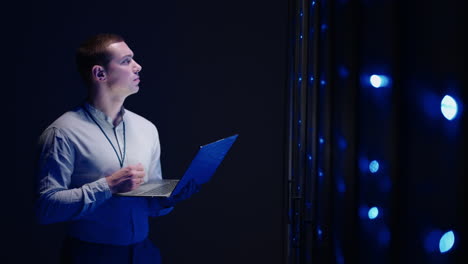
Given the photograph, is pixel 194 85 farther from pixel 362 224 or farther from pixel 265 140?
pixel 362 224

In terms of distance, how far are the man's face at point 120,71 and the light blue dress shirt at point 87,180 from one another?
5.5 inches

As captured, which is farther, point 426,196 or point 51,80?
point 51,80

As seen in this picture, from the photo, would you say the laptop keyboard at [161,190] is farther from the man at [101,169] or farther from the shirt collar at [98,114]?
the shirt collar at [98,114]

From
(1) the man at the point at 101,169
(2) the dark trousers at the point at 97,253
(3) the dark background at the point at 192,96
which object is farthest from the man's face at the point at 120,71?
(3) the dark background at the point at 192,96

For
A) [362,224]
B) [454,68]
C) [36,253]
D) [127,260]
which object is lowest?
[36,253]

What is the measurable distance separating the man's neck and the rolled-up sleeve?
24cm

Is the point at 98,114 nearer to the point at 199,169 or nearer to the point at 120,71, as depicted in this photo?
the point at 120,71

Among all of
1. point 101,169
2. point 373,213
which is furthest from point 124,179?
point 373,213

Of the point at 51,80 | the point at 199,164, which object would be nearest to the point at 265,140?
the point at 199,164

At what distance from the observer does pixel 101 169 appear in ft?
5.04

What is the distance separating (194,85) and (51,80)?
3.39ft

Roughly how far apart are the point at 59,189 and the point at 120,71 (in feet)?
1.89

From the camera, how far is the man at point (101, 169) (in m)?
1.43

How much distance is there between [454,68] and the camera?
0.26m
